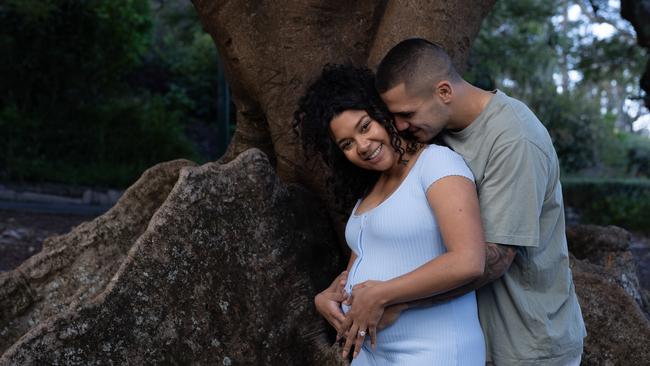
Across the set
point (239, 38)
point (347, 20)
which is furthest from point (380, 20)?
point (239, 38)

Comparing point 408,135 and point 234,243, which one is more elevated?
point 408,135

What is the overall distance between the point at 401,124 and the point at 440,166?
0.22 metres

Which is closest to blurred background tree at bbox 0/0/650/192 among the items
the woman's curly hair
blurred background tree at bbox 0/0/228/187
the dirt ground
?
blurred background tree at bbox 0/0/228/187

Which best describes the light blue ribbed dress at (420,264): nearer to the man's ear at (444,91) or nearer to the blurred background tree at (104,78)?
the man's ear at (444,91)

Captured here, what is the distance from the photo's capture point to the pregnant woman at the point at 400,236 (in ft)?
7.85

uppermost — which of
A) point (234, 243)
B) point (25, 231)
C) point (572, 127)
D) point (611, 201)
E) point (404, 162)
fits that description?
point (404, 162)

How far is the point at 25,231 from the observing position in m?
10.4

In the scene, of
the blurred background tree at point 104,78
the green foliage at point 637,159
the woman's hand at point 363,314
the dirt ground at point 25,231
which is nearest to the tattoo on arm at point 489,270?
the woman's hand at point 363,314

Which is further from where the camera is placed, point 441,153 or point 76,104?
point 76,104

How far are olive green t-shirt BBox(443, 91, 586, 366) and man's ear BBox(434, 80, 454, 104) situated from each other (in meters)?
0.11

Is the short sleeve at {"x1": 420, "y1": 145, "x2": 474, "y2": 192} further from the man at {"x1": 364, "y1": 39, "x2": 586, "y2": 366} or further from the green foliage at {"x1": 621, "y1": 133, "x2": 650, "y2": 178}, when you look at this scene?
the green foliage at {"x1": 621, "y1": 133, "x2": 650, "y2": 178}

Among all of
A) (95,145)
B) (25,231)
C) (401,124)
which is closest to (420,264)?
(401,124)

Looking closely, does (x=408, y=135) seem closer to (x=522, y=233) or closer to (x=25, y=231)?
(x=522, y=233)

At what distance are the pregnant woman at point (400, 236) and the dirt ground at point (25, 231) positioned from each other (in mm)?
6281
